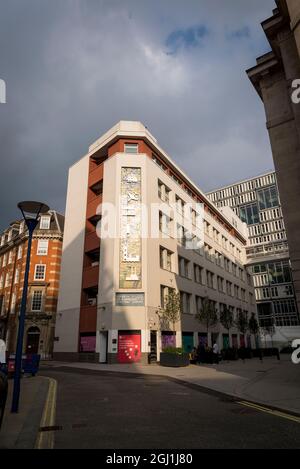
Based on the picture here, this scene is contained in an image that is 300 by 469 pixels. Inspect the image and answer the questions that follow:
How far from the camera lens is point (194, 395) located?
1118cm

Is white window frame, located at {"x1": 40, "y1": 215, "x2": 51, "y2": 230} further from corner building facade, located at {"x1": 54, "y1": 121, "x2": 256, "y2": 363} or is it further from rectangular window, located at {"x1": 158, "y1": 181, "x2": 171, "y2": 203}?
rectangular window, located at {"x1": 158, "y1": 181, "x2": 171, "y2": 203}

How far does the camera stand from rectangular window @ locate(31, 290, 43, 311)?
4175 centimetres

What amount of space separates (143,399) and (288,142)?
13.4 meters

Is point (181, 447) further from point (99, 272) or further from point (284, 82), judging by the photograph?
point (99, 272)

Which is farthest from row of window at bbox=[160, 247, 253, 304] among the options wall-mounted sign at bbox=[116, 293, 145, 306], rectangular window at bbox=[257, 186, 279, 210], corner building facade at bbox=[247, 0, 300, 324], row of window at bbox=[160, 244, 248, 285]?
rectangular window at bbox=[257, 186, 279, 210]

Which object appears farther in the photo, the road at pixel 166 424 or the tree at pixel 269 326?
the tree at pixel 269 326

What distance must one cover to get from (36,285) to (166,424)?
39.0 m

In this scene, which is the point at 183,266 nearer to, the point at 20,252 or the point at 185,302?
the point at 185,302

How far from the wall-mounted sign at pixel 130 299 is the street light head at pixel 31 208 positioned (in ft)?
68.2

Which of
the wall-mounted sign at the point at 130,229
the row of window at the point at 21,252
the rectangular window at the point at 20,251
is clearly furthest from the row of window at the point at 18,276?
the wall-mounted sign at the point at 130,229

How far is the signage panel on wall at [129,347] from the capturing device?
27.8m

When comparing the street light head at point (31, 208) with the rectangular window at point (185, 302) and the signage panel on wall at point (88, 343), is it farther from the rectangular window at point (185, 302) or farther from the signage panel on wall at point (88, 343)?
the rectangular window at point (185, 302)

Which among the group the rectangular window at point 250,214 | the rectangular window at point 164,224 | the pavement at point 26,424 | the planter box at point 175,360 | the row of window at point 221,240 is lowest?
the pavement at point 26,424
